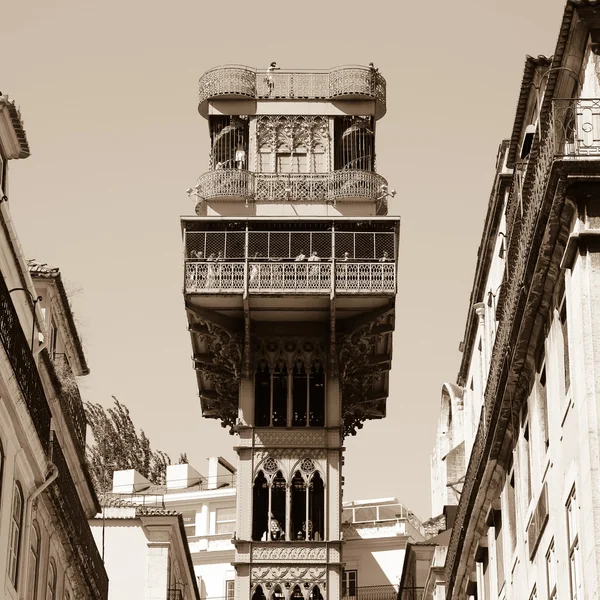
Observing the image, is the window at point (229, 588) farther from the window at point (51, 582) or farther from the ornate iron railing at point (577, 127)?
the ornate iron railing at point (577, 127)

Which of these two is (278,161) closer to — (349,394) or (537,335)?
(349,394)

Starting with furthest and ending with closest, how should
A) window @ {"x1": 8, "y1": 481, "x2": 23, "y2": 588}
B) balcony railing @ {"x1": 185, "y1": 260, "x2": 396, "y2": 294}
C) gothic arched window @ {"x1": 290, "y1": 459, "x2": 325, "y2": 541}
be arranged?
gothic arched window @ {"x1": 290, "y1": 459, "x2": 325, "y2": 541}
balcony railing @ {"x1": 185, "y1": 260, "x2": 396, "y2": 294}
window @ {"x1": 8, "y1": 481, "x2": 23, "y2": 588}

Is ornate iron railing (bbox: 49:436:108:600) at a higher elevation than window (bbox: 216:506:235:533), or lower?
lower

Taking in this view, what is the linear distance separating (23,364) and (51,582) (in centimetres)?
698

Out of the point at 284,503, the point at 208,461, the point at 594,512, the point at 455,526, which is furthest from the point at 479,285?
the point at 208,461

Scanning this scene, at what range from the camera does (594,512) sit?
25.4 m

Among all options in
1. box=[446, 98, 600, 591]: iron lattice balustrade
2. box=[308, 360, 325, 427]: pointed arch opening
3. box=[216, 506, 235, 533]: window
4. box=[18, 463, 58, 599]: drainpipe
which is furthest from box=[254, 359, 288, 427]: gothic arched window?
box=[18, 463, 58, 599]: drainpipe

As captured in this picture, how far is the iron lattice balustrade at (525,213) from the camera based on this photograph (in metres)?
28.1

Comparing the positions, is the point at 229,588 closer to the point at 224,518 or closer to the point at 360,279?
the point at 224,518

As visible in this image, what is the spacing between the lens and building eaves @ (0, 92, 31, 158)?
33844mm

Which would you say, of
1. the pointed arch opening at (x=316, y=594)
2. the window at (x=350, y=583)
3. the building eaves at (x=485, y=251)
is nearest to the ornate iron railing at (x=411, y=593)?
the pointed arch opening at (x=316, y=594)

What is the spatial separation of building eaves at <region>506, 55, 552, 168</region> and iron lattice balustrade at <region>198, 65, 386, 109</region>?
28.3 m

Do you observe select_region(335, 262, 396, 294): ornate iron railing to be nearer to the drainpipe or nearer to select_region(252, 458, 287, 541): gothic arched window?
select_region(252, 458, 287, 541): gothic arched window

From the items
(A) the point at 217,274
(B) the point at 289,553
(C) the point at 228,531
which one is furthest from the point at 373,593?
(A) the point at 217,274
